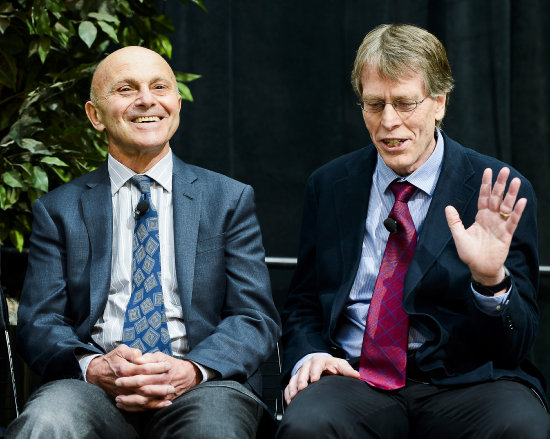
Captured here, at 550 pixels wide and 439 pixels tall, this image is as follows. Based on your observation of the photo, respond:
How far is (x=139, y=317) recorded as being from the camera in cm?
228

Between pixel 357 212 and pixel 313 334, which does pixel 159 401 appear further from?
pixel 357 212

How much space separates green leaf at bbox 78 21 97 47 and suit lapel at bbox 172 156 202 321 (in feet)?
2.66

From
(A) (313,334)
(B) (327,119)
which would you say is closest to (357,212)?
(A) (313,334)

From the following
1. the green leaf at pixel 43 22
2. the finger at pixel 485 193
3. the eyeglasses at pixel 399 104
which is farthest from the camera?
the green leaf at pixel 43 22

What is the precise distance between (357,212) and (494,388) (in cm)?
59

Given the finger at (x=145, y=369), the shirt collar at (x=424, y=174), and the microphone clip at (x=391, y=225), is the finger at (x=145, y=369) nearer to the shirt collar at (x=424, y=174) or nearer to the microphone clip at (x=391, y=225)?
the microphone clip at (x=391, y=225)

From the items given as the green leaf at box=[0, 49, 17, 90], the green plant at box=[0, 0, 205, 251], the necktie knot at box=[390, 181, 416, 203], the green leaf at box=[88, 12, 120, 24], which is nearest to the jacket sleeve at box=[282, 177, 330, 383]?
the necktie knot at box=[390, 181, 416, 203]

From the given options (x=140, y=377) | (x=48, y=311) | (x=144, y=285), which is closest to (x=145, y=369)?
(x=140, y=377)

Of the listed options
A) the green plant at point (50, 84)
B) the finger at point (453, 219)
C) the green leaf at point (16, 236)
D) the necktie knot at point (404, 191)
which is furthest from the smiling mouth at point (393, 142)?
the green leaf at point (16, 236)

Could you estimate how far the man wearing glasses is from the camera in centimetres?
204

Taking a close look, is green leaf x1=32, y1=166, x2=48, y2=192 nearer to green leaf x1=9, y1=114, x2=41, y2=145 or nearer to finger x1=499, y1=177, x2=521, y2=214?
green leaf x1=9, y1=114, x2=41, y2=145

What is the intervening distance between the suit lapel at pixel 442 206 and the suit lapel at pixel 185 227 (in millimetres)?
562

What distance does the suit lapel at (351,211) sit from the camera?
7.55 ft

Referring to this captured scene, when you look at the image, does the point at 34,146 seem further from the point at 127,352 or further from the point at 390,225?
the point at 390,225
